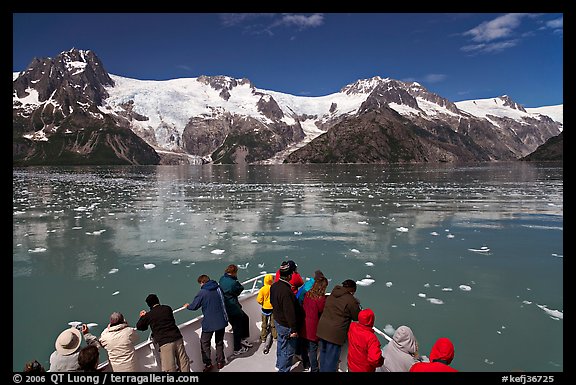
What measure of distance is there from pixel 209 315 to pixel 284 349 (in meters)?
2.15

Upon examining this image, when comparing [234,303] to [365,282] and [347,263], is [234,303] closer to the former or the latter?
[365,282]

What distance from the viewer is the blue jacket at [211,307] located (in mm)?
9734

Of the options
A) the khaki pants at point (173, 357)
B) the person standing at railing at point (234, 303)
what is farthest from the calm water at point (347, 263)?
the khaki pants at point (173, 357)

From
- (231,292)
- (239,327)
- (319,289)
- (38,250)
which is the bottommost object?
(38,250)

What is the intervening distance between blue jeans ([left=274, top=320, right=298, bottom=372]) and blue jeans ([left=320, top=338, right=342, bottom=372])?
0.99m

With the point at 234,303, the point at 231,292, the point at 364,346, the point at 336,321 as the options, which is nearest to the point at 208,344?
the point at 234,303

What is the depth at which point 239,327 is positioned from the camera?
10672 millimetres

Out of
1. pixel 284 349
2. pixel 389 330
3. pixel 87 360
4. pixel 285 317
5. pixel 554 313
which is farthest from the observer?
pixel 554 313

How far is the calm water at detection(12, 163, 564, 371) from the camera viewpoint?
1263 cm

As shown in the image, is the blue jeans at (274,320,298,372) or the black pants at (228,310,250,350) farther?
the black pants at (228,310,250,350)

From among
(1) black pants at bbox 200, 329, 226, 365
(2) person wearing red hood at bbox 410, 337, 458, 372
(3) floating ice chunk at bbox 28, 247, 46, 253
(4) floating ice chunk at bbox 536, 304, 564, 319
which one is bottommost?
(3) floating ice chunk at bbox 28, 247, 46, 253

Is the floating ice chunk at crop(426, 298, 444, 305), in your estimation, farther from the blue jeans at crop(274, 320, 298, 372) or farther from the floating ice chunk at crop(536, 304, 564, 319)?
the blue jeans at crop(274, 320, 298, 372)

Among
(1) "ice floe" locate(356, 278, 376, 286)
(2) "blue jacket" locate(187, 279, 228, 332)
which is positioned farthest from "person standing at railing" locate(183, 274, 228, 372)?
(1) "ice floe" locate(356, 278, 376, 286)
